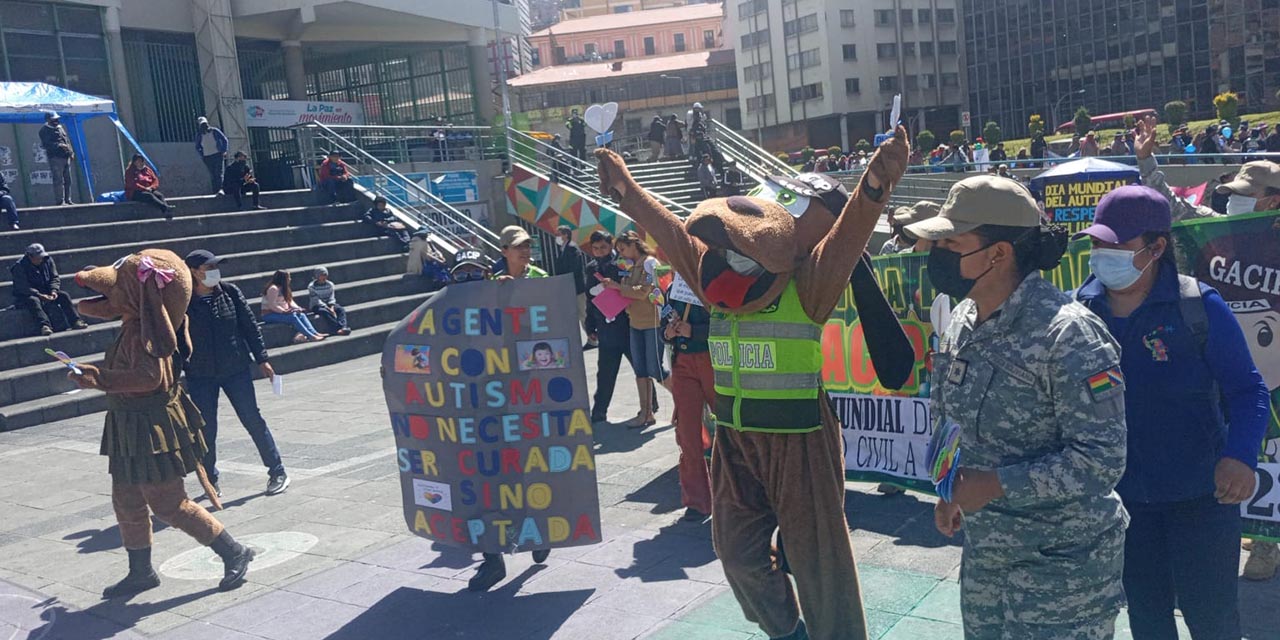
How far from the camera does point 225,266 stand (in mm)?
16641

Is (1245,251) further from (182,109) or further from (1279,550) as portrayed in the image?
(182,109)

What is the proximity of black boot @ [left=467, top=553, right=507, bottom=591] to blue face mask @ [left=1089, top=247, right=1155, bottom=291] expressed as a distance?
324 centimetres

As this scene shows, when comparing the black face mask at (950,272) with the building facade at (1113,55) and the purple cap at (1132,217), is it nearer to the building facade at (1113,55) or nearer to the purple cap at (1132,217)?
the purple cap at (1132,217)

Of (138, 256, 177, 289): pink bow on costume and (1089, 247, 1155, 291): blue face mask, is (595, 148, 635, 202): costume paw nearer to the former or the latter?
(1089, 247, 1155, 291): blue face mask

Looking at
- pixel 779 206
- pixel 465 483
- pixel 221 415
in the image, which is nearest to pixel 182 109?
pixel 221 415

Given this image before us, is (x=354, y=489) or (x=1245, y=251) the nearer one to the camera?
(x=1245, y=251)

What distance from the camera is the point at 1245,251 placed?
14.4ft

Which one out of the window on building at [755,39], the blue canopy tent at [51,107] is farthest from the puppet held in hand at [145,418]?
the window on building at [755,39]

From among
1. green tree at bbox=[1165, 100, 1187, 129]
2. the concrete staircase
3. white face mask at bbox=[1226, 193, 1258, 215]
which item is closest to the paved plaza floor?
white face mask at bbox=[1226, 193, 1258, 215]

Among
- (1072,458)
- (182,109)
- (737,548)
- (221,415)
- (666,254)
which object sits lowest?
(221,415)

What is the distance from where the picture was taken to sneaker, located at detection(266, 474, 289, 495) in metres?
7.50

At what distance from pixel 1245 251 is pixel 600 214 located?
18317 millimetres

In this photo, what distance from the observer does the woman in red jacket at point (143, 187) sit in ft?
56.5

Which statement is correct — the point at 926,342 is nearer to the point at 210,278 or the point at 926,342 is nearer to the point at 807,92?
the point at 210,278
